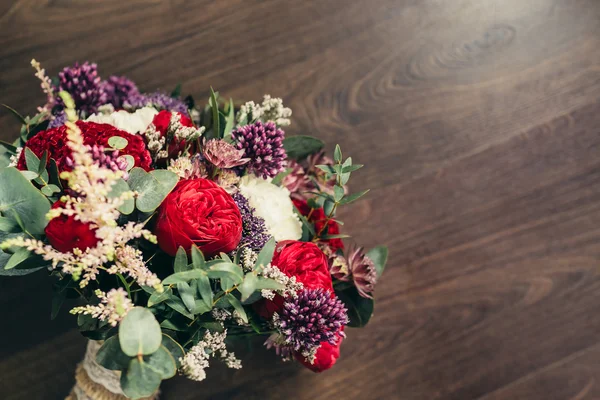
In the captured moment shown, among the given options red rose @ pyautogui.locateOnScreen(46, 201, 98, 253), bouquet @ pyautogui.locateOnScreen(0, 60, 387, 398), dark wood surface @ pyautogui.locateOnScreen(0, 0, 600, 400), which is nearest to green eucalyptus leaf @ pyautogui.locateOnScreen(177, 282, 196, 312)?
bouquet @ pyautogui.locateOnScreen(0, 60, 387, 398)

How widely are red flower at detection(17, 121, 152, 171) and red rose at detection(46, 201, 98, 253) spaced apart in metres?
0.06

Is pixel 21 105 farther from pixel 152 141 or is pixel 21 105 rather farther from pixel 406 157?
pixel 406 157

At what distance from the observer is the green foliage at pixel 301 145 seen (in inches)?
30.5

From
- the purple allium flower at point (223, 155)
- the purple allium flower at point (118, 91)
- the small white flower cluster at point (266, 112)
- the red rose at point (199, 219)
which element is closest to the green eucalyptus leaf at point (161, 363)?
the red rose at point (199, 219)

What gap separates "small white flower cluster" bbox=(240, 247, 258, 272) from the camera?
56 cm

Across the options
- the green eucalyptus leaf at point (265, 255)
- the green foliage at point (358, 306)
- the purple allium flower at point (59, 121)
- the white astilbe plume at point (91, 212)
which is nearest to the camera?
the white astilbe plume at point (91, 212)

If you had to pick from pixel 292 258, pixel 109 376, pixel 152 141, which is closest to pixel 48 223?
pixel 152 141

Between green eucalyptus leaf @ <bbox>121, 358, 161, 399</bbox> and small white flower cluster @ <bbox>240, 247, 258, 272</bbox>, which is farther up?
small white flower cluster @ <bbox>240, 247, 258, 272</bbox>

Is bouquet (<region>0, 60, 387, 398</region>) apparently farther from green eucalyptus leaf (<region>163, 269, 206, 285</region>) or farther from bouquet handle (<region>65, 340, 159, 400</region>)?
bouquet handle (<region>65, 340, 159, 400</region>)

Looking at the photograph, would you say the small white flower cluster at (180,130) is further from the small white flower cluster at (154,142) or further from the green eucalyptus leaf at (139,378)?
the green eucalyptus leaf at (139,378)

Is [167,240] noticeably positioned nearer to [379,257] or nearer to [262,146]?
[262,146]

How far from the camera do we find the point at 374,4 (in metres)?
1.04

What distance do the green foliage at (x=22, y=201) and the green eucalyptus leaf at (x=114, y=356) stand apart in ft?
0.48

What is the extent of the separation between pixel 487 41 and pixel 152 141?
0.82m
